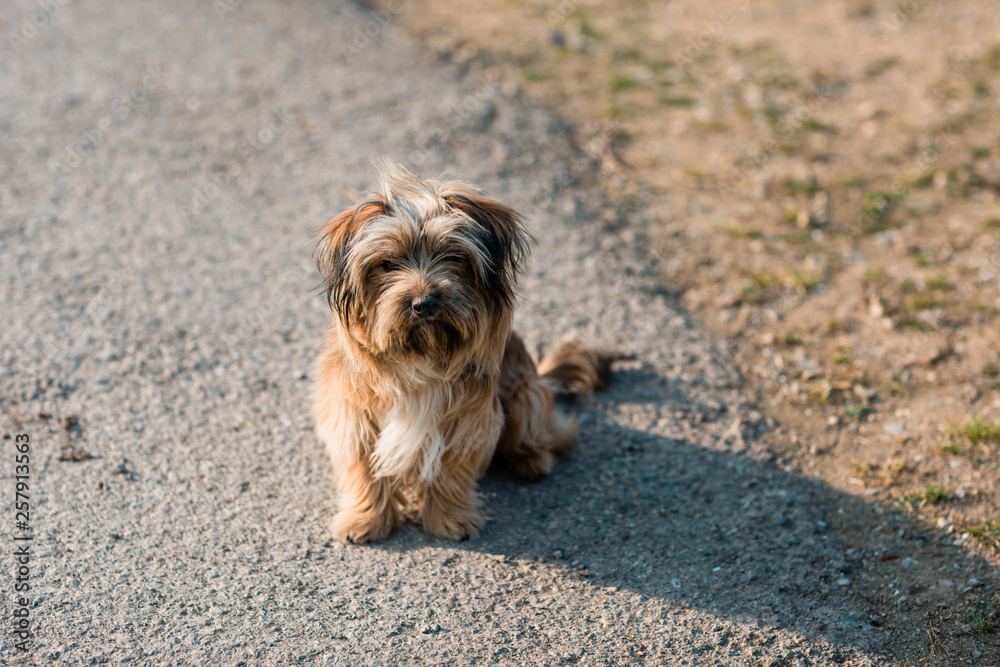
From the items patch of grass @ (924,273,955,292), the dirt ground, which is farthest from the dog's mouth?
patch of grass @ (924,273,955,292)

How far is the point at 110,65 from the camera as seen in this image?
9.67 metres

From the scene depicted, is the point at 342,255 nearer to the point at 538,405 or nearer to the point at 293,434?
the point at 538,405

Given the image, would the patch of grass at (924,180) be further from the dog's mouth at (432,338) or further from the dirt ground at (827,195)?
the dog's mouth at (432,338)

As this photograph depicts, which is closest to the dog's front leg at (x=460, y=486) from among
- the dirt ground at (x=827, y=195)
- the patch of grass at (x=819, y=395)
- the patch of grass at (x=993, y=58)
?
the dirt ground at (x=827, y=195)

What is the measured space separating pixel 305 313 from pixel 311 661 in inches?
124

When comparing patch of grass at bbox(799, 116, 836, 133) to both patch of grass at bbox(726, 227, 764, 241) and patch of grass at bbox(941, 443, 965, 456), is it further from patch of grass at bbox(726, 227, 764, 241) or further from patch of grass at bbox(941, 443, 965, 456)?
patch of grass at bbox(941, 443, 965, 456)

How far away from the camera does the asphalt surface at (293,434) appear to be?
4.09 m

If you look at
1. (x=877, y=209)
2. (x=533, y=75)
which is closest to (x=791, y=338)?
(x=877, y=209)

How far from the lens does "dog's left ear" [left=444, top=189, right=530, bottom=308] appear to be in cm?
406

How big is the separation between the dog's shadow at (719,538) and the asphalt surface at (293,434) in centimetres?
2

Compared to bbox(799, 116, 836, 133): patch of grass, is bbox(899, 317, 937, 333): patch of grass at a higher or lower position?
lower

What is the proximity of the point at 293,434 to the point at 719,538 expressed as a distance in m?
2.65

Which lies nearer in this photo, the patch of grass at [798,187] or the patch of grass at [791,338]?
the patch of grass at [791,338]

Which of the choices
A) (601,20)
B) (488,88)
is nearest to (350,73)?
(488,88)
